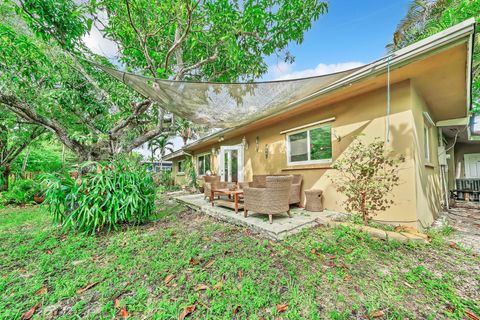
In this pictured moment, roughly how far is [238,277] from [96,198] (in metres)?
3.27

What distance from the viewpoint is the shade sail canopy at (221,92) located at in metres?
3.11

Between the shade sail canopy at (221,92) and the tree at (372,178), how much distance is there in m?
1.65

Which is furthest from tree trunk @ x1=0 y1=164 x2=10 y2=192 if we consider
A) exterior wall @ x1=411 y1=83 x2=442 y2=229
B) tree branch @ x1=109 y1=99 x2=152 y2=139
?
exterior wall @ x1=411 y1=83 x2=442 y2=229

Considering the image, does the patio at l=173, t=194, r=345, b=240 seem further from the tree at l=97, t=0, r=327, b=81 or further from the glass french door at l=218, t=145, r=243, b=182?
the glass french door at l=218, t=145, r=243, b=182

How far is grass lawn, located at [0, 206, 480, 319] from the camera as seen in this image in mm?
Answer: 1711

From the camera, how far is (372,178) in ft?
12.4

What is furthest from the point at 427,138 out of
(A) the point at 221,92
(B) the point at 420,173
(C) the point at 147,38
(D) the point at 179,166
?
(D) the point at 179,166

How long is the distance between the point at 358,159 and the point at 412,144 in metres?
0.91

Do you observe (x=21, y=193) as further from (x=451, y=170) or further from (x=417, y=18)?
(x=451, y=170)

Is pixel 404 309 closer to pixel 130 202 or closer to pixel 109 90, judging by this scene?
pixel 130 202

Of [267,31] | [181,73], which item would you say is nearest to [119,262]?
[181,73]

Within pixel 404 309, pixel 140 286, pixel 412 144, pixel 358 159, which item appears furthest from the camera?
pixel 358 159

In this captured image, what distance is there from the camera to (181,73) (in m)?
4.68

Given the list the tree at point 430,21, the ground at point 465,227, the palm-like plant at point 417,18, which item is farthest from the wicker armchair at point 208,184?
the palm-like plant at point 417,18
